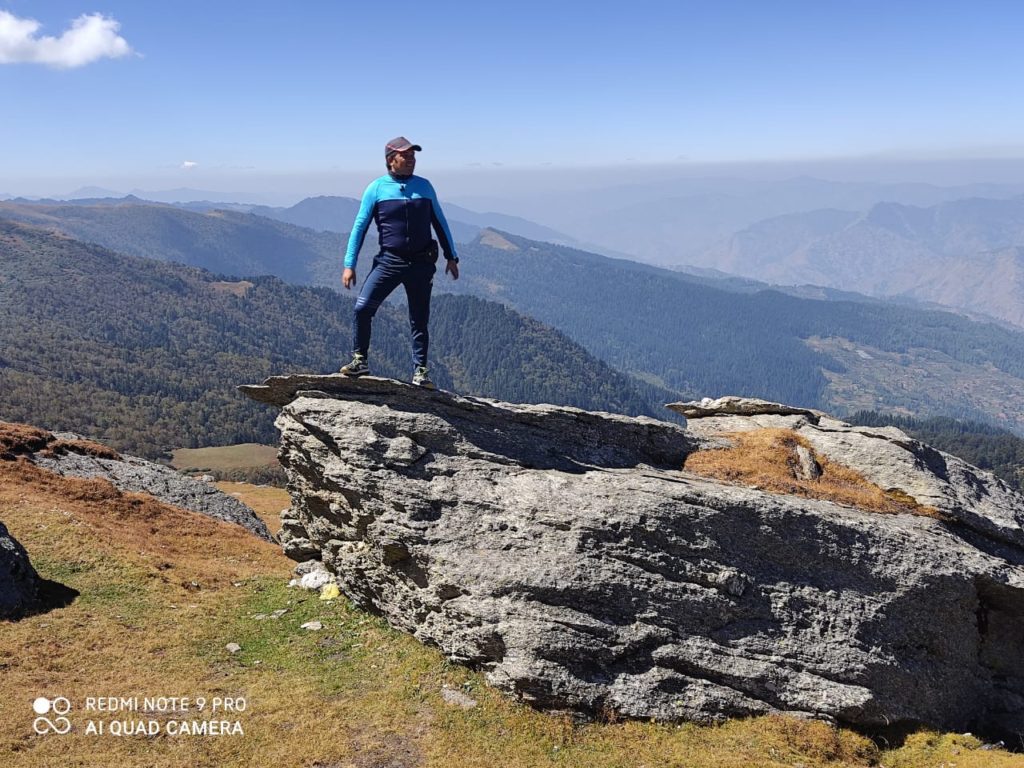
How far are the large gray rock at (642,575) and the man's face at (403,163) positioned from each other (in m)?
6.86

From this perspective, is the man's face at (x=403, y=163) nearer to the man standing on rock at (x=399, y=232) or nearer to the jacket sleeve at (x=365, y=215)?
the man standing on rock at (x=399, y=232)

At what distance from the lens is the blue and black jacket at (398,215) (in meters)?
18.3

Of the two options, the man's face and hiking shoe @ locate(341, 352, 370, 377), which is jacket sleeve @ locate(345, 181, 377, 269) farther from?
hiking shoe @ locate(341, 352, 370, 377)

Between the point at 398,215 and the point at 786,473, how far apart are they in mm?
17171

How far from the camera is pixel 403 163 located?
18.3 metres

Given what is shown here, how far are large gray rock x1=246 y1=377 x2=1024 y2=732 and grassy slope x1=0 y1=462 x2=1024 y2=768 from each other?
91cm

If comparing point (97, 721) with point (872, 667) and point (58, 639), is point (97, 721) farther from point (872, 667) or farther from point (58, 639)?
point (872, 667)

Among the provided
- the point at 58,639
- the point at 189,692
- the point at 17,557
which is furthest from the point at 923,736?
the point at 17,557

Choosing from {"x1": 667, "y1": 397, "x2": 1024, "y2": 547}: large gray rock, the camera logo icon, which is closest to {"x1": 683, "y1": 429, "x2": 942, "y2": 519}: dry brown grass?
{"x1": 667, "y1": 397, "x2": 1024, "y2": 547}: large gray rock

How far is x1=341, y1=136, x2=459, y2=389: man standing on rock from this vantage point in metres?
18.4

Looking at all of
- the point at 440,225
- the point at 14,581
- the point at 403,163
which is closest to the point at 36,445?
the point at 14,581

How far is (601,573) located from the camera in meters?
18.8

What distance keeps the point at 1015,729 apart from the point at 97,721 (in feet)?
91.9

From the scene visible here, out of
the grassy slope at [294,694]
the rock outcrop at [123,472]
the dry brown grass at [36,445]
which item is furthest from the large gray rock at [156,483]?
the grassy slope at [294,694]
